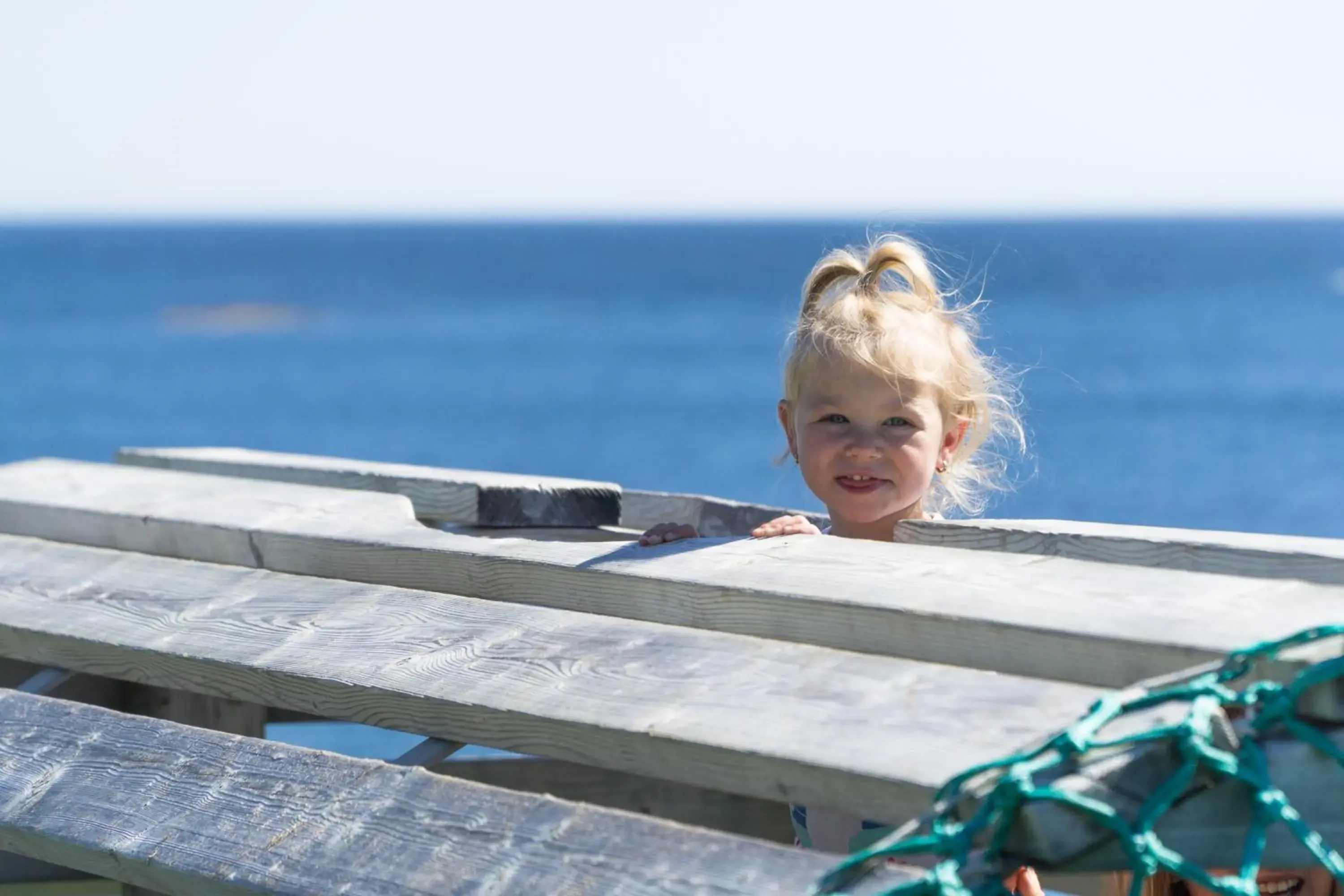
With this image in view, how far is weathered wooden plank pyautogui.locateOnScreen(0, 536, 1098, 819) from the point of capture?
1.84 metres

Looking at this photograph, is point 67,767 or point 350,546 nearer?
point 67,767

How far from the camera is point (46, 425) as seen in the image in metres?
30.0

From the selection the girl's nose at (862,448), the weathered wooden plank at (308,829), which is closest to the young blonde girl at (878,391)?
the girl's nose at (862,448)

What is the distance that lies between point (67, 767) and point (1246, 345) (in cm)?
4954

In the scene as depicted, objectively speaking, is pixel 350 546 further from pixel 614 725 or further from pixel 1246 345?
pixel 1246 345

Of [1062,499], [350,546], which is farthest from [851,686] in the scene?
[1062,499]

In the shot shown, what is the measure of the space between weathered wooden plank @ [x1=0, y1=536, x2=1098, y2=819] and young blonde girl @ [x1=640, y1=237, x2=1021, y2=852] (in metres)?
1.16

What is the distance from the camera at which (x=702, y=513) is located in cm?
380

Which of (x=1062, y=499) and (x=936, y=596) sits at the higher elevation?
(x=936, y=596)

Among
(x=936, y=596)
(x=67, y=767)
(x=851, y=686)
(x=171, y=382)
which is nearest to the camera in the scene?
(x=851, y=686)

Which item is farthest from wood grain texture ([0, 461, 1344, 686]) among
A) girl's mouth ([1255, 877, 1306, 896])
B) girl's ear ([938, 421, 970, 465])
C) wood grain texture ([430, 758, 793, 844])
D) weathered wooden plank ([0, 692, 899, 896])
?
girl's ear ([938, 421, 970, 465])

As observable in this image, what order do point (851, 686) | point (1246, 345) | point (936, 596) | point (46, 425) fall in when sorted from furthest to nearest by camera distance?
point (1246, 345) < point (46, 425) < point (936, 596) < point (851, 686)

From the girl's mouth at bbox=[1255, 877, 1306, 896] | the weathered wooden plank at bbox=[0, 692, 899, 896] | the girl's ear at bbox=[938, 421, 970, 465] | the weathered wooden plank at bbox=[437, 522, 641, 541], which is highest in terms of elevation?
the girl's ear at bbox=[938, 421, 970, 465]

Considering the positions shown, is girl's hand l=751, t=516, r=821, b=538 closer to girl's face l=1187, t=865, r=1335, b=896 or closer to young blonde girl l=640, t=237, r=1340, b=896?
young blonde girl l=640, t=237, r=1340, b=896
